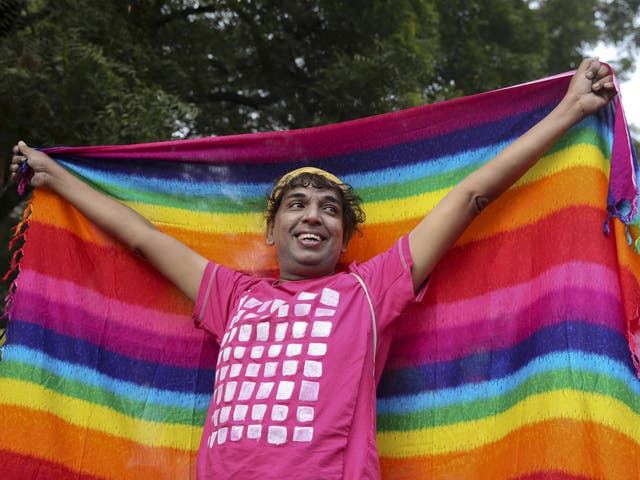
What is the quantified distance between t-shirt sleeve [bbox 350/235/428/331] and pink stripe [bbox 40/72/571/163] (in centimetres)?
59

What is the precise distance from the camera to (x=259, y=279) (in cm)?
317

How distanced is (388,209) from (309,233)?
0.42 meters

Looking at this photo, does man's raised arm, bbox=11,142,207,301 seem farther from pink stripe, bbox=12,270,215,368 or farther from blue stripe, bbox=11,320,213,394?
blue stripe, bbox=11,320,213,394

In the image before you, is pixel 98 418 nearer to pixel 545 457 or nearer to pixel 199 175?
pixel 199 175

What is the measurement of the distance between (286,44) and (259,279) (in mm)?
4253

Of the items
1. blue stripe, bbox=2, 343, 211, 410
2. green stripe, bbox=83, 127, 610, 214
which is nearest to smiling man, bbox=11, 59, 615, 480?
green stripe, bbox=83, 127, 610, 214

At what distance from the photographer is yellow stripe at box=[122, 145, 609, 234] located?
9.61 ft

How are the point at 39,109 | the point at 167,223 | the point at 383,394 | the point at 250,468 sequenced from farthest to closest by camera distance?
1. the point at 39,109
2. the point at 167,223
3. the point at 383,394
4. the point at 250,468

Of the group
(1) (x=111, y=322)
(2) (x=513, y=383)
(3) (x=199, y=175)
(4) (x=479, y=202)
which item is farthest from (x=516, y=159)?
(1) (x=111, y=322)

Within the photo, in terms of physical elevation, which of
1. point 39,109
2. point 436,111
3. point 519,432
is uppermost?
point 39,109

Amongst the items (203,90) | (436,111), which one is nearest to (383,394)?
(436,111)

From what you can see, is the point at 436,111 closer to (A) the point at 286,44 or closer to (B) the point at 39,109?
(B) the point at 39,109

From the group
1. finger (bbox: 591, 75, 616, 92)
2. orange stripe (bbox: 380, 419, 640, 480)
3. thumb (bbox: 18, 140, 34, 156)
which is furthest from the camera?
thumb (bbox: 18, 140, 34, 156)

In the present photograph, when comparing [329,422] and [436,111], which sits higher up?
[436,111]
